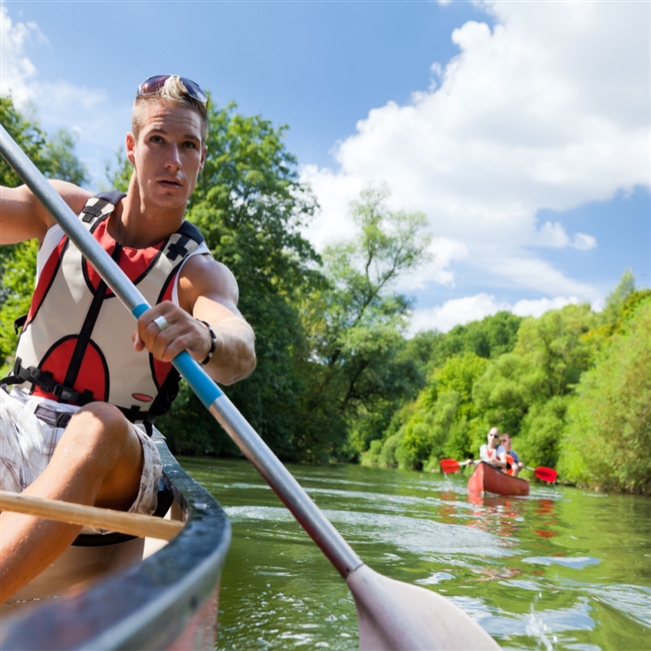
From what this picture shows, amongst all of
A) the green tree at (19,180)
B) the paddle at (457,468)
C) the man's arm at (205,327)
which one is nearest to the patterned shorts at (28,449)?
the man's arm at (205,327)

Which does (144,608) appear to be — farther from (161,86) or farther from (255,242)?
(255,242)

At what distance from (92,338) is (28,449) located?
→ 33 centimetres

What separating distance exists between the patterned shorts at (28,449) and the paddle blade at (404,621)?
0.54 metres

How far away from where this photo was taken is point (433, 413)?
124ft

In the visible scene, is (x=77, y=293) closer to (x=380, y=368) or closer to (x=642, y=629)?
(x=642, y=629)

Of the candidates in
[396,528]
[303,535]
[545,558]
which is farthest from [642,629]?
[396,528]

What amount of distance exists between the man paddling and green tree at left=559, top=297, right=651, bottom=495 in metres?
17.3

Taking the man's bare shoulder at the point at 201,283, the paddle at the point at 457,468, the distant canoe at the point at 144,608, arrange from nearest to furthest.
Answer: the distant canoe at the point at 144,608, the man's bare shoulder at the point at 201,283, the paddle at the point at 457,468

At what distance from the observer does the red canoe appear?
9781 mm

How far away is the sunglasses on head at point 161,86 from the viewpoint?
6.65 feet

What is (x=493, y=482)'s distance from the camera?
988 centimetres

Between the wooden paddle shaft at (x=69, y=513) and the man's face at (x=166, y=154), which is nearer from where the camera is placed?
the wooden paddle shaft at (x=69, y=513)

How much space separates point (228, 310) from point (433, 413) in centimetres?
3675

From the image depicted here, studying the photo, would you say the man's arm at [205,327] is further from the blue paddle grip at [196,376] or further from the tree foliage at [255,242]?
the tree foliage at [255,242]
